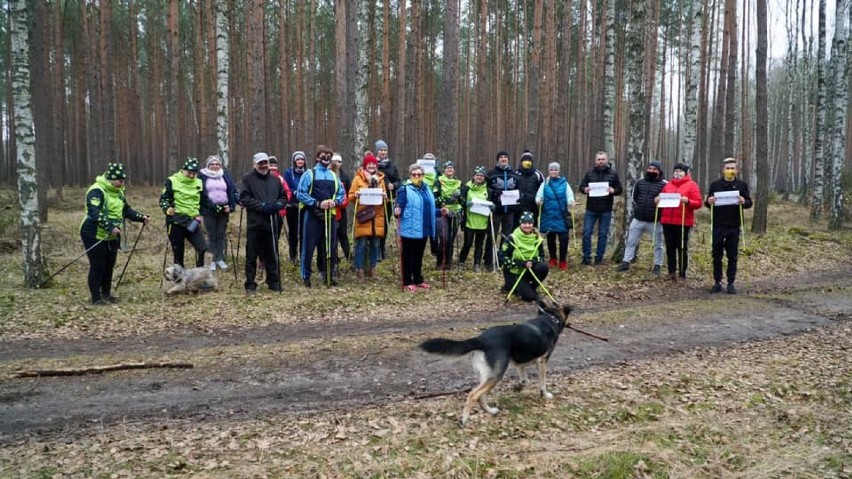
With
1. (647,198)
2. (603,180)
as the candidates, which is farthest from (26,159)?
(647,198)

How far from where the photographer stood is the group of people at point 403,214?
9008mm

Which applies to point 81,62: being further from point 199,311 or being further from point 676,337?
point 676,337

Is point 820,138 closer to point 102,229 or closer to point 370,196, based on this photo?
point 370,196

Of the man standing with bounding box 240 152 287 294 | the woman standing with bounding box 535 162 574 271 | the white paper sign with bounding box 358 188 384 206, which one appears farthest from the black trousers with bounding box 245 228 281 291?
the woman standing with bounding box 535 162 574 271

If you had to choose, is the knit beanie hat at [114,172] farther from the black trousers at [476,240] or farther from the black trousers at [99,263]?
the black trousers at [476,240]

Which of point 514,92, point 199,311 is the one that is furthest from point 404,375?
point 514,92

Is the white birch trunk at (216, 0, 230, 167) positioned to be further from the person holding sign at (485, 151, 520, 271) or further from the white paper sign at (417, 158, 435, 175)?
the person holding sign at (485, 151, 520, 271)

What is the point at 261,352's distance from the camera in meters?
6.57

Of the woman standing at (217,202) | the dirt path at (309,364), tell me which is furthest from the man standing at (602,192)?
the woman standing at (217,202)

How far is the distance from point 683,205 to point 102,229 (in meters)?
10.1

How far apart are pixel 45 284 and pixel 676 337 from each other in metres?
10.2

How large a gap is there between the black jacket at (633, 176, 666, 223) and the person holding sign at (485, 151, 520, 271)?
7.94 feet

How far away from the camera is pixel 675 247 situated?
429 inches

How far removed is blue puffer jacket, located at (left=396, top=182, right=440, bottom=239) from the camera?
9742mm
